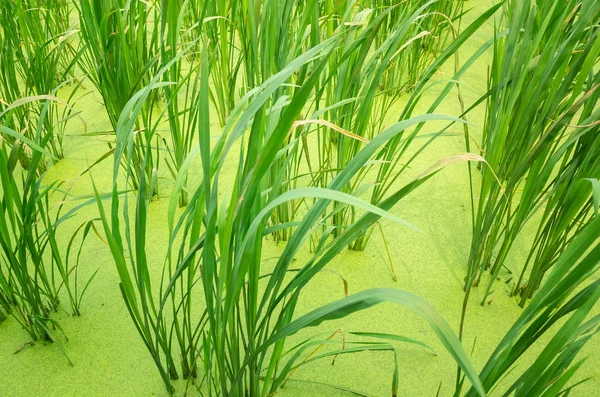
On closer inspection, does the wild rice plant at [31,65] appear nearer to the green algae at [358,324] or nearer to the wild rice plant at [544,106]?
the green algae at [358,324]

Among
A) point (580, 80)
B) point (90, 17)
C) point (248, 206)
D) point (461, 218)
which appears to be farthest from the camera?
point (461, 218)

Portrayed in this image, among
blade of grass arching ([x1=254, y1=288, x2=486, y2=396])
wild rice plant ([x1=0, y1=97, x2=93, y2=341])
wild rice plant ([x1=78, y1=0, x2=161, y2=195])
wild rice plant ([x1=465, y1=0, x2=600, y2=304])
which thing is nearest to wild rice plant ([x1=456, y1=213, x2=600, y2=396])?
blade of grass arching ([x1=254, y1=288, x2=486, y2=396])

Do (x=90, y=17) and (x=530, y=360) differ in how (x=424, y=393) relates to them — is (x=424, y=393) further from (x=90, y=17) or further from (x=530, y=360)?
(x=90, y=17)

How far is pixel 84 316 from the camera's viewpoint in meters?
1.13

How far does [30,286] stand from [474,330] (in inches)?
32.5

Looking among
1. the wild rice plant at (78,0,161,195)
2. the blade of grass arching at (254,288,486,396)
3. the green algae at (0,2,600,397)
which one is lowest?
the green algae at (0,2,600,397)

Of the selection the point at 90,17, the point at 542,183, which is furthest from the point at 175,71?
the point at 542,183

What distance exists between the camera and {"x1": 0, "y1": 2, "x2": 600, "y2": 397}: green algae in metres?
1.02

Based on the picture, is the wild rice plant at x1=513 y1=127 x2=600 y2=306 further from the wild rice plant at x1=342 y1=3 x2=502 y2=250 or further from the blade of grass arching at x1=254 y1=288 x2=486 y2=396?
the blade of grass arching at x1=254 y1=288 x2=486 y2=396

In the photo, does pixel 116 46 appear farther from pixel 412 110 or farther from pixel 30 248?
pixel 412 110

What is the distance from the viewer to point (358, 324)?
1127mm

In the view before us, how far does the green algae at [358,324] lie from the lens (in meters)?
1.02

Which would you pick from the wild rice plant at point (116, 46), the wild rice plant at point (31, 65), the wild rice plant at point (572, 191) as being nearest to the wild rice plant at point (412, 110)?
the wild rice plant at point (572, 191)

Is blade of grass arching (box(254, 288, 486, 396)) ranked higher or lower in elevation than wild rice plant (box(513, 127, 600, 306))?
higher
